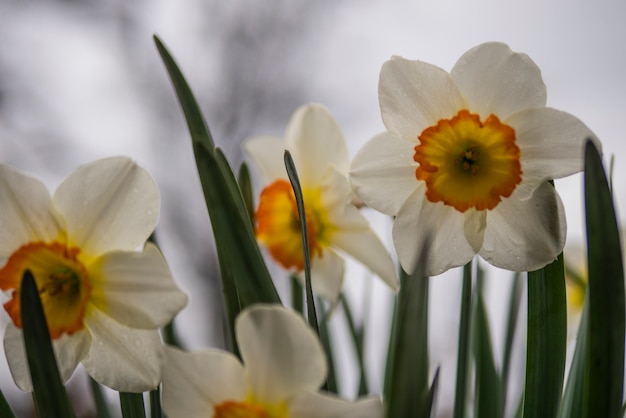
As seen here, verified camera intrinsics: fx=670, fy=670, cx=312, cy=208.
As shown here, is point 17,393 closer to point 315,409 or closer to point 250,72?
point 250,72

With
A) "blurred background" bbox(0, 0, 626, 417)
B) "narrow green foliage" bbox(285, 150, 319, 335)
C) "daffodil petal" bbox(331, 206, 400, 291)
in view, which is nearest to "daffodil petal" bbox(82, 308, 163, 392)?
"narrow green foliage" bbox(285, 150, 319, 335)

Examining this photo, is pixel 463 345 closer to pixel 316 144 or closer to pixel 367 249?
pixel 367 249

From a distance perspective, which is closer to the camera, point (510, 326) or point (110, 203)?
point (110, 203)

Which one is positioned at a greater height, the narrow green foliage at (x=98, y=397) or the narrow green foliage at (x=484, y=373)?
the narrow green foliage at (x=484, y=373)

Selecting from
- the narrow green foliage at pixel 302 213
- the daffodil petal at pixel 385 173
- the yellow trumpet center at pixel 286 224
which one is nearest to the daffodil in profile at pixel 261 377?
the narrow green foliage at pixel 302 213

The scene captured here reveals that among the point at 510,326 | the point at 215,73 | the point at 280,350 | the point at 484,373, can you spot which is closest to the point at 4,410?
the point at 280,350

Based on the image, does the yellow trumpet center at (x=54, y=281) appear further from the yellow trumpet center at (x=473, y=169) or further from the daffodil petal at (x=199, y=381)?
the yellow trumpet center at (x=473, y=169)

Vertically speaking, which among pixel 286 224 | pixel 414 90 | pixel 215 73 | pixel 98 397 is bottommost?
pixel 98 397
